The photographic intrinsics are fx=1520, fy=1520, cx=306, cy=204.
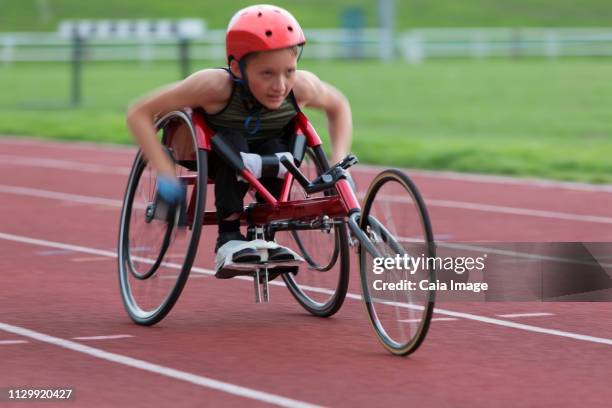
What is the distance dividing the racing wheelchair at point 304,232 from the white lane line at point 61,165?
8995 millimetres

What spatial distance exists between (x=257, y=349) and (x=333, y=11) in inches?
2701

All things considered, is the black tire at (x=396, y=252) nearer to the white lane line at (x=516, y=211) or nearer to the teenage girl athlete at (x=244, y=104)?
the teenage girl athlete at (x=244, y=104)

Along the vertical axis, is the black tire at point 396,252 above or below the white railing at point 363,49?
below

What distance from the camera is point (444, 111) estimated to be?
26.1 meters

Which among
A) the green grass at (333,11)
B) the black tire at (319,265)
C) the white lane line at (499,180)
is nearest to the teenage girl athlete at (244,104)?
the black tire at (319,265)

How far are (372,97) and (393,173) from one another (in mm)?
22971

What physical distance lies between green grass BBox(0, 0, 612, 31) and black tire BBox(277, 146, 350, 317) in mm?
60658

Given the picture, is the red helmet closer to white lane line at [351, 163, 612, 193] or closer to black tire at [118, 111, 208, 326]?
black tire at [118, 111, 208, 326]

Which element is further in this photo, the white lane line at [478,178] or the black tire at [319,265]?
the white lane line at [478,178]

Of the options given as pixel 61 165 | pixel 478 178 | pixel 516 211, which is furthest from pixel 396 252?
pixel 61 165

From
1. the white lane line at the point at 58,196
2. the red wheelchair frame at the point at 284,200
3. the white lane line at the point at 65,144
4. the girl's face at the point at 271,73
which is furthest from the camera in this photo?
the white lane line at the point at 65,144

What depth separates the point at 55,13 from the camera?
73.8 m

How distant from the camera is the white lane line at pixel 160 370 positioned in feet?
19.4

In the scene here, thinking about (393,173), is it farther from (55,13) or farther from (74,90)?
(55,13)
